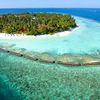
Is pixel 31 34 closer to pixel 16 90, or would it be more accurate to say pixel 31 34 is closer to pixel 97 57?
pixel 97 57

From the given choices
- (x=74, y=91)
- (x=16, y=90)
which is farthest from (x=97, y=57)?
(x=16, y=90)

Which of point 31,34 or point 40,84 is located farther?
point 31,34

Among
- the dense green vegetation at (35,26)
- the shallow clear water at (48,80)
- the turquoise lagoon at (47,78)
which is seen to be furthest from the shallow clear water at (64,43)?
the shallow clear water at (48,80)

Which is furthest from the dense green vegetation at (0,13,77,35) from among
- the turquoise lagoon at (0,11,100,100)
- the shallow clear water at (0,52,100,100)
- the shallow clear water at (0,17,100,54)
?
the shallow clear water at (0,52,100,100)

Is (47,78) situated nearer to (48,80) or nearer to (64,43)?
(48,80)

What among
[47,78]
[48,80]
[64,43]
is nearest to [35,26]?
[64,43]

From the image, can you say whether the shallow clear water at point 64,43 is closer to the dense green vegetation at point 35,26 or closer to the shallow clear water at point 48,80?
the dense green vegetation at point 35,26
